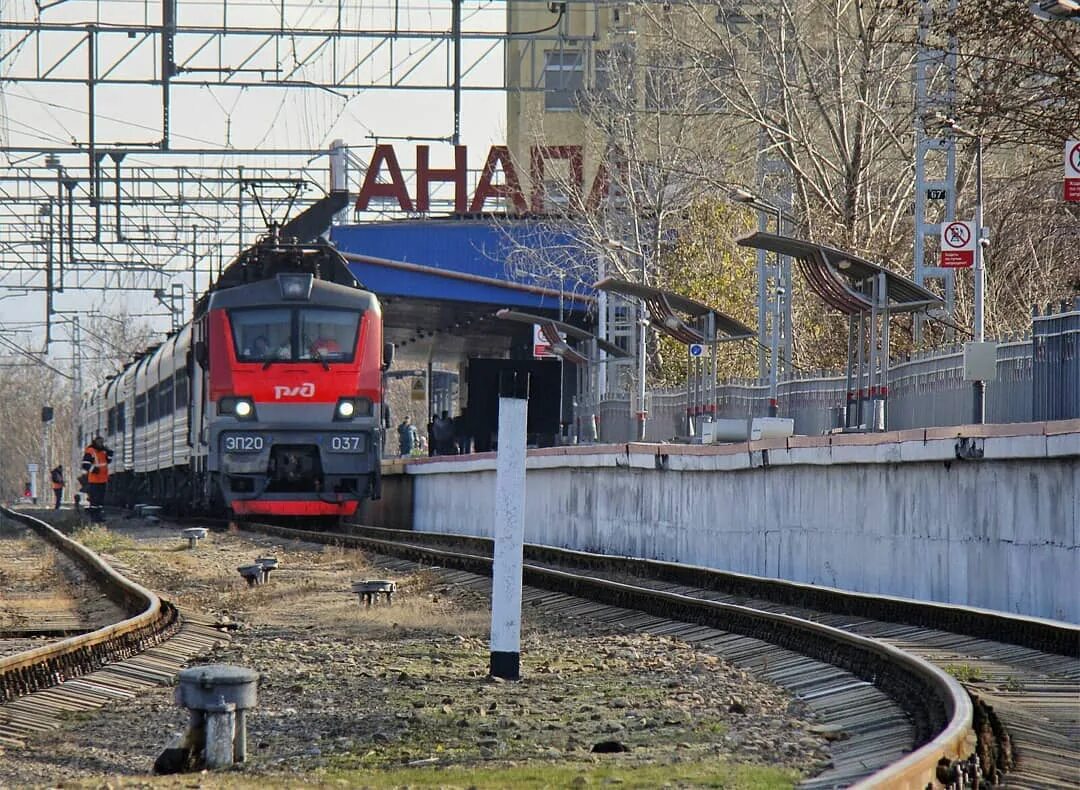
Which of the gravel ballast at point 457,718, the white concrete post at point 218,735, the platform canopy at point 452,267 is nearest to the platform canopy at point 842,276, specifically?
the gravel ballast at point 457,718

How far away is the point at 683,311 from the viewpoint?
26.6 meters

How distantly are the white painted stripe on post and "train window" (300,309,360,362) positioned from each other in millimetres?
15823

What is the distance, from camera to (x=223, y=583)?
19688 millimetres

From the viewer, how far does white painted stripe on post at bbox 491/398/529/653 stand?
11.0 m

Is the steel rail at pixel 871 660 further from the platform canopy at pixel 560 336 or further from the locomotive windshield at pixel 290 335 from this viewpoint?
the platform canopy at pixel 560 336

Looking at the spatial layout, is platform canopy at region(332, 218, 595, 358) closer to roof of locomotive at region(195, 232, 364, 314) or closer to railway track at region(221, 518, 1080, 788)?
roof of locomotive at region(195, 232, 364, 314)

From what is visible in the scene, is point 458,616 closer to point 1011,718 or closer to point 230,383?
point 1011,718

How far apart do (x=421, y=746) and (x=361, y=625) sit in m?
6.59

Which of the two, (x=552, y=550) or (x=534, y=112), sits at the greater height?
(x=534, y=112)

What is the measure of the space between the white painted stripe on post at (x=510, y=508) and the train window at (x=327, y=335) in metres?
15.8

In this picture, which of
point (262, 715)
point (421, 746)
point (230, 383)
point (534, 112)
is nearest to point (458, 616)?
point (262, 715)

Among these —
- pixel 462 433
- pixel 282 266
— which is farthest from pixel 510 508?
pixel 462 433

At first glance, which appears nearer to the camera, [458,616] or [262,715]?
[262,715]

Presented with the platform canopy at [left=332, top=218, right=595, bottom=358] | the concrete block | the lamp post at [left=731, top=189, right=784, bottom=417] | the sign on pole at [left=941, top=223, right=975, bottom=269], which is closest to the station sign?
the platform canopy at [left=332, top=218, right=595, bottom=358]
